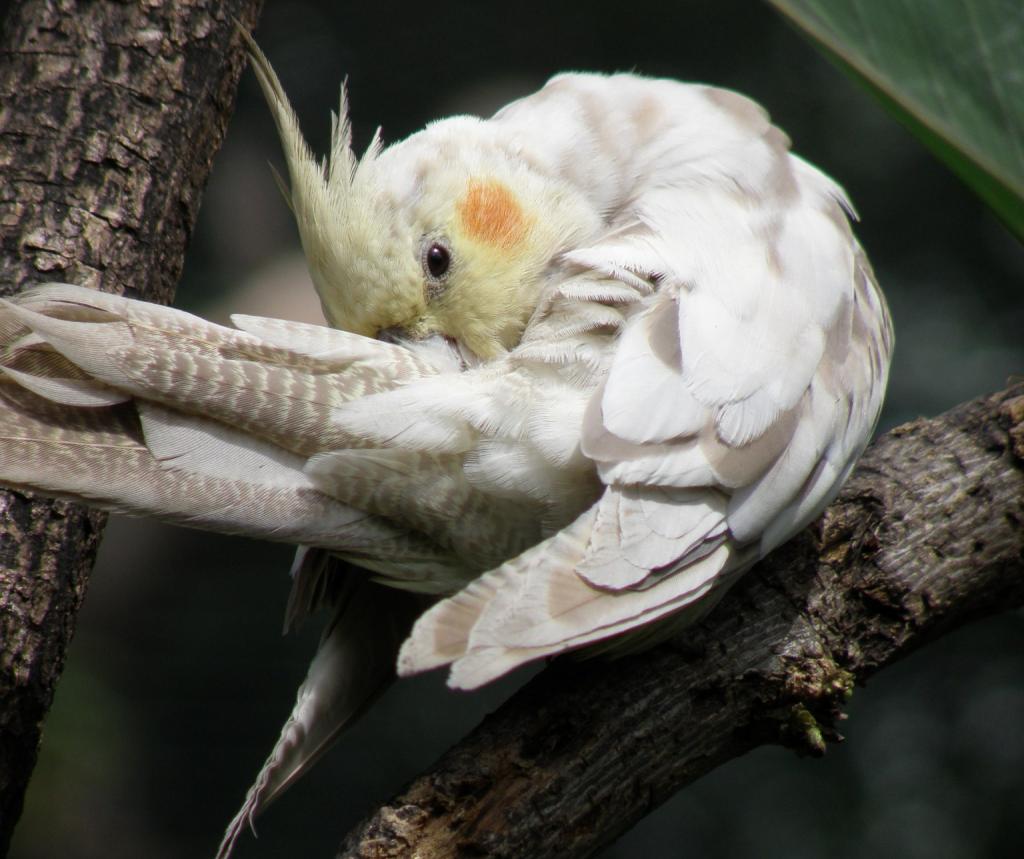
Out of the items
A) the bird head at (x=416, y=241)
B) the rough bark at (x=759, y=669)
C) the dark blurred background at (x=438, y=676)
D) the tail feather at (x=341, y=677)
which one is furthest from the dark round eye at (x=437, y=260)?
the dark blurred background at (x=438, y=676)

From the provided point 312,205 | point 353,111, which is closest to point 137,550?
point 353,111

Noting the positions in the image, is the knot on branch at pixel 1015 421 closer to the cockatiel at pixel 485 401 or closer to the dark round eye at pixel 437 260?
the cockatiel at pixel 485 401

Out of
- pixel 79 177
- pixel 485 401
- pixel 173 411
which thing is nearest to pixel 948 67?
pixel 485 401

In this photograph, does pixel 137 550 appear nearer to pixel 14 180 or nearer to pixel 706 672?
pixel 14 180

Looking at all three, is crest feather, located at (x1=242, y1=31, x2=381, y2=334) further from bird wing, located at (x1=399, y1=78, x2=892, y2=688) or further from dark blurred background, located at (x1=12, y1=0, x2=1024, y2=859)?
dark blurred background, located at (x1=12, y1=0, x2=1024, y2=859)

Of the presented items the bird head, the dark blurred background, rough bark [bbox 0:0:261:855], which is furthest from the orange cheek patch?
the dark blurred background

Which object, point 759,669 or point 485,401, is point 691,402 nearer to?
point 485,401
